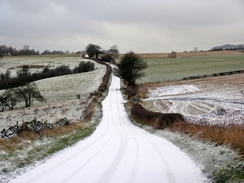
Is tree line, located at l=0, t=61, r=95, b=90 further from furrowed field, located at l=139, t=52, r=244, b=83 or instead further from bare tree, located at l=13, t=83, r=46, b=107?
furrowed field, located at l=139, t=52, r=244, b=83

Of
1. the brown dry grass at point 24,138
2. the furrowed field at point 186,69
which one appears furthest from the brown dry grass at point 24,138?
the furrowed field at point 186,69

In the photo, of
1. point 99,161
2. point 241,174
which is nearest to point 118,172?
point 99,161

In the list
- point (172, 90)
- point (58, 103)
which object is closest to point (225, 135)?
point (58, 103)

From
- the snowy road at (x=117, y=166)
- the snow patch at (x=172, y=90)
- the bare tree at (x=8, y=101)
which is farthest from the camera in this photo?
the snow patch at (x=172, y=90)

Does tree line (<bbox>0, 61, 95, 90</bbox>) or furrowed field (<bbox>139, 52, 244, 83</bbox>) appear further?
furrowed field (<bbox>139, 52, 244, 83</bbox>)

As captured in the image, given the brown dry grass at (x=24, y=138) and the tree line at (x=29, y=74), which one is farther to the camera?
the tree line at (x=29, y=74)

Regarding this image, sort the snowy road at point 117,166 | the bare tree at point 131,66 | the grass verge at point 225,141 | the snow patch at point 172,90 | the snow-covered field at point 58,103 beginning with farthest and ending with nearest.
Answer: the bare tree at point 131,66, the snow patch at point 172,90, the snow-covered field at point 58,103, the snowy road at point 117,166, the grass verge at point 225,141

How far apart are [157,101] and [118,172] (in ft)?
124

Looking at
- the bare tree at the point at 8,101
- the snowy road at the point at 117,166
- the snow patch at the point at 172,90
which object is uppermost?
the snowy road at the point at 117,166

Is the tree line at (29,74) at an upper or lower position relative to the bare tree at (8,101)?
upper

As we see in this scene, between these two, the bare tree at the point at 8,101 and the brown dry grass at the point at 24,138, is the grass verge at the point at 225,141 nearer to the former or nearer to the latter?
the brown dry grass at the point at 24,138

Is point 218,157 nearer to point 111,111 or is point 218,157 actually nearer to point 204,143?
point 204,143

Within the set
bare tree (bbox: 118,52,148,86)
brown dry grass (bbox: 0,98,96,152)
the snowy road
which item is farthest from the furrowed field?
the snowy road

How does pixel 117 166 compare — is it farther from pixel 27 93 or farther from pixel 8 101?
pixel 8 101
